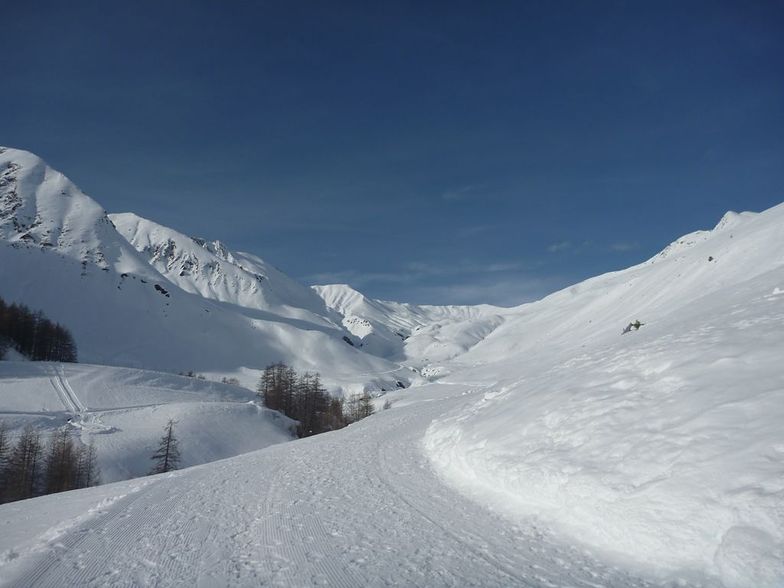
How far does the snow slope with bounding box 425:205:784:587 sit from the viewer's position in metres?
6.46

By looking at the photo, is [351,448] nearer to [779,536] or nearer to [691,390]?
[691,390]

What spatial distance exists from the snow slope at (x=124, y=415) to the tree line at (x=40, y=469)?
249cm

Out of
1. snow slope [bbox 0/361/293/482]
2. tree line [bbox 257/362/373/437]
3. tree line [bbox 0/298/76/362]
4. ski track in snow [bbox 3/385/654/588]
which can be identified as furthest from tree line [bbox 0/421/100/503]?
tree line [bbox 0/298/76/362]

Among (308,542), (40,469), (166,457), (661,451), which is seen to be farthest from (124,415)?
(661,451)

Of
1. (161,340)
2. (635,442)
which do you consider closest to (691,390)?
(635,442)

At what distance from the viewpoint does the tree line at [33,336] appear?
308 feet

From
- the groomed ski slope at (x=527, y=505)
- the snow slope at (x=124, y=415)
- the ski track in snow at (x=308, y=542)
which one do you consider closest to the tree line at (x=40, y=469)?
the snow slope at (x=124, y=415)

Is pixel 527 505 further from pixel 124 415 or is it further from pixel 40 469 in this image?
pixel 124 415

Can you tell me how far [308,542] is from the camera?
26.9ft

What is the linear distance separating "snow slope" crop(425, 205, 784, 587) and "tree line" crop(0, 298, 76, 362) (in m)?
109

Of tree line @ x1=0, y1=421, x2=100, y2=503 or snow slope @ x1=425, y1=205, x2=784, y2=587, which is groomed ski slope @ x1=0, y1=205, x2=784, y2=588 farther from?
tree line @ x1=0, y1=421, x2=100, y2=503

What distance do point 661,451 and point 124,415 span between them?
6225 centimetres

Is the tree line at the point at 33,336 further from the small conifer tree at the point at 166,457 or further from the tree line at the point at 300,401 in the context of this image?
the small conifer tree at the point at 166,457

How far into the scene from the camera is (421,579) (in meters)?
6.66
